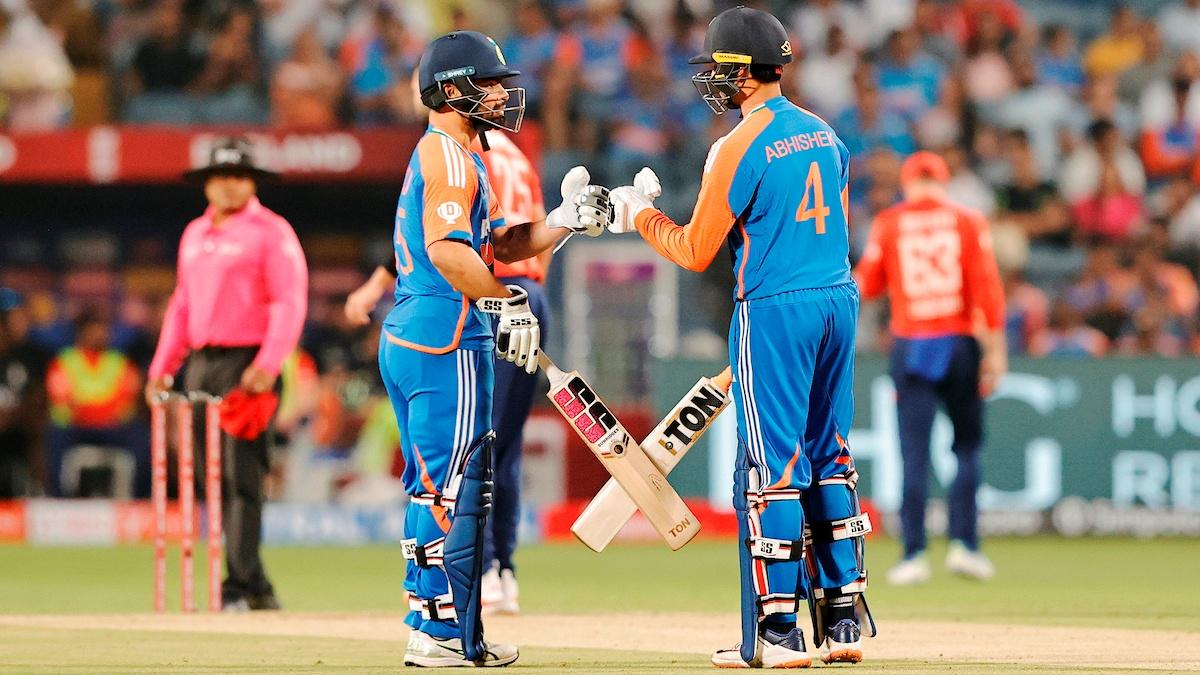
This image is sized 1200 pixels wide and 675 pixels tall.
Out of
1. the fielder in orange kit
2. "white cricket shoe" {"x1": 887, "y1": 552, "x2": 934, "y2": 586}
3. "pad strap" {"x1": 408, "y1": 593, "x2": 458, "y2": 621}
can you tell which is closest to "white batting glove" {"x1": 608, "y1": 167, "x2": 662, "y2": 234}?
"pad strap" {"x1": 408, "y1": 593, "x2": 458, "y2": 621}

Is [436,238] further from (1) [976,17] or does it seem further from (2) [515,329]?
(1) [976,17]

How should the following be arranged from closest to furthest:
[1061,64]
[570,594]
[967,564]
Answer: [570,594]
[967,564]
[1061,64]

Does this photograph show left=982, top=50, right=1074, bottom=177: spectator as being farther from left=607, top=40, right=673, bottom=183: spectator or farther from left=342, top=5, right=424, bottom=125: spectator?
left=342, top=5, right=424, bottom=125: spectator

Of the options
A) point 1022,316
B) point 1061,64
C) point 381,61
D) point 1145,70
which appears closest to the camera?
point 1022,316

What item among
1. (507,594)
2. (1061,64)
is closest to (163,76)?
(1061,64)

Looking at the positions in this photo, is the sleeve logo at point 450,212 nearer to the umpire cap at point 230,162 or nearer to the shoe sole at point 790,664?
the shoe sole at point 790,664

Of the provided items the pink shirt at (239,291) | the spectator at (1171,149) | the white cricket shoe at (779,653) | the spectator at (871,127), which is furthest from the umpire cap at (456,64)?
the spectator at (1171,149)

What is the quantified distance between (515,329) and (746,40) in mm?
1300

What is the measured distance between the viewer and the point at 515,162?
9.72 m

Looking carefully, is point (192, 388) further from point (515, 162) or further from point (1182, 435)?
point (1182, 435)

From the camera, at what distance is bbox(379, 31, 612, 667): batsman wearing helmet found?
7.27m

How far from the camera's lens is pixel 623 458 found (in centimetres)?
754

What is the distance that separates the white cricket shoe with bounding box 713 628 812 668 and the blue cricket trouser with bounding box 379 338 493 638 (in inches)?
39.9

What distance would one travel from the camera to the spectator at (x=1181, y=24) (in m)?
21.2
